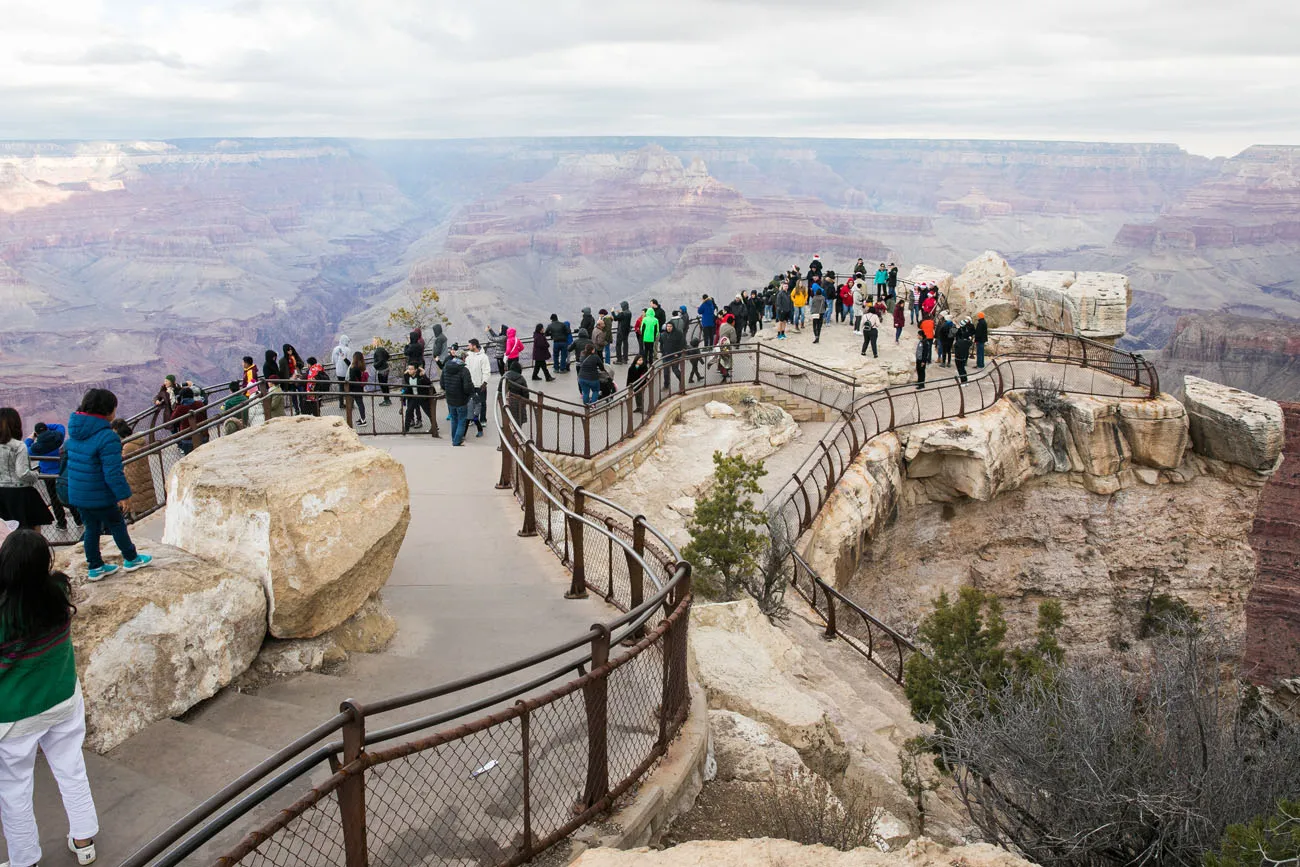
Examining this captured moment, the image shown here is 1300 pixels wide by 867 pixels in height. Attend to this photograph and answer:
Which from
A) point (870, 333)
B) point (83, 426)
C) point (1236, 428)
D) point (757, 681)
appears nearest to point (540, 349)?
point (870, 333)

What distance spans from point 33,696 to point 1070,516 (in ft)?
77.5

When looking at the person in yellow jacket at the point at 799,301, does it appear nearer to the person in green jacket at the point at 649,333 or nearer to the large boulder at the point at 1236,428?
the person in green jacket at the point at 649,333

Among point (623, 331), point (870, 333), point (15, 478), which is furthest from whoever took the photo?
point (870, 333)

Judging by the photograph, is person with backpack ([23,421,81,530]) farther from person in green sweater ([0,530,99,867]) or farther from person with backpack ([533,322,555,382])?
person with backpack ([533,322,555,382])

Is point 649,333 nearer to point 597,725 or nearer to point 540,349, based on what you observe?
point 540,349

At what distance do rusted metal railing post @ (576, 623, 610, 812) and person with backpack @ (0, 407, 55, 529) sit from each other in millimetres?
6323

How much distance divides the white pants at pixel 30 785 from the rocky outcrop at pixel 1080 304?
27.8 m

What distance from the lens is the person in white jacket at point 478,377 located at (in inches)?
596

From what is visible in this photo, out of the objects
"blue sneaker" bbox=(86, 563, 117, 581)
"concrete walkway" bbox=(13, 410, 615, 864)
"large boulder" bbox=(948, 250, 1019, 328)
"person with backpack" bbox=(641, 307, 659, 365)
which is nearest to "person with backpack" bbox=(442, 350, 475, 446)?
"concrete walkway" bbox=(13, 410, 615, 864)

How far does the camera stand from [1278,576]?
4600 cm

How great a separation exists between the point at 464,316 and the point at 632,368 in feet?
409

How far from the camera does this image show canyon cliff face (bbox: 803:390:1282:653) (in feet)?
69.3

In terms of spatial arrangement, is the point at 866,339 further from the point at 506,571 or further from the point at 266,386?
the point at 506,571

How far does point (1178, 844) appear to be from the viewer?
646 centimetres
